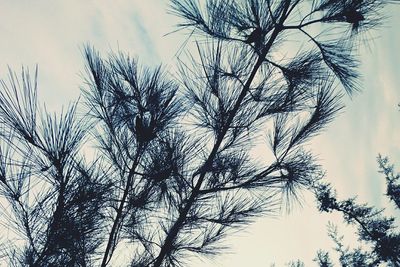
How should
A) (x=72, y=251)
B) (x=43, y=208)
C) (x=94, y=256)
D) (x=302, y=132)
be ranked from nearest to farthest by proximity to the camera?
(x=43, y=208) < (x=72, y=251) < (x=94, y=256) < (x=302, y=132)

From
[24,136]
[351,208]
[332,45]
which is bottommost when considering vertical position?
[24,136]

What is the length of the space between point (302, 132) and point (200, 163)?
1001 millimetres

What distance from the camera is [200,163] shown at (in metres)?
2.99

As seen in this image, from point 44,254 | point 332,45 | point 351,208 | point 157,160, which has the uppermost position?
point 351,208

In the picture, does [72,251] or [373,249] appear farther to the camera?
[373,249]

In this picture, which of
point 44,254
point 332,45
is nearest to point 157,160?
point 44,254

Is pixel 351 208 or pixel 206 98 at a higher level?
pixel 351 208

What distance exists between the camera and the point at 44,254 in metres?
1.78

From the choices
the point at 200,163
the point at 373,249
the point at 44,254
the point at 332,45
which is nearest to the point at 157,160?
the point at 200,163

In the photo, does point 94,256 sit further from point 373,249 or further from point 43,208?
point 373,249

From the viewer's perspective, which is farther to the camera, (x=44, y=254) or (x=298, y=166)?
(x=298, y=166)

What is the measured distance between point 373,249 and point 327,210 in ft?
8.46

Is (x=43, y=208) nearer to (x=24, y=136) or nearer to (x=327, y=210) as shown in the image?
(x=24, y=136)

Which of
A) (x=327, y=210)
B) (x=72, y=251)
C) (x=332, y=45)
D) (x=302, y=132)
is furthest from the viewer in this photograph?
(x=327, y=210)
